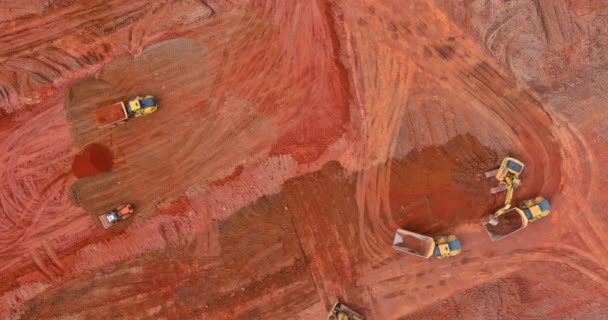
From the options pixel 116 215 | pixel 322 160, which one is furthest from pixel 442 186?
pixel 116 215

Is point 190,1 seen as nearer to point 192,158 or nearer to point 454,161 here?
point 192,158

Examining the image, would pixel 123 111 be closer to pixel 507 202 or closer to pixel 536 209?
pixel 507 202

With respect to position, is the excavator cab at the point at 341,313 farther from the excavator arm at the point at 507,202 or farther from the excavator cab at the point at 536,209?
the excavator cab at the point at 536,209

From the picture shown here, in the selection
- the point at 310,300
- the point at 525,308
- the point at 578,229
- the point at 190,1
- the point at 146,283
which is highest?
the point at 190,1

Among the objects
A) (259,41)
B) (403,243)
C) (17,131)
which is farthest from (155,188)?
(403,243)

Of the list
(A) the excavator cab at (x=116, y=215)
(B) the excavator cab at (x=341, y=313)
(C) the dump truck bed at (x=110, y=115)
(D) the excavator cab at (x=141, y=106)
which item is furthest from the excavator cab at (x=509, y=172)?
(C) the dump truck bed at (x=110, y=115)

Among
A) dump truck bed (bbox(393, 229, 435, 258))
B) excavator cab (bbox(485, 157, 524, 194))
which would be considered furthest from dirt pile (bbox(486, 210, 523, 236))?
dump truck bed (bbox(393, 229, 435, 258))
